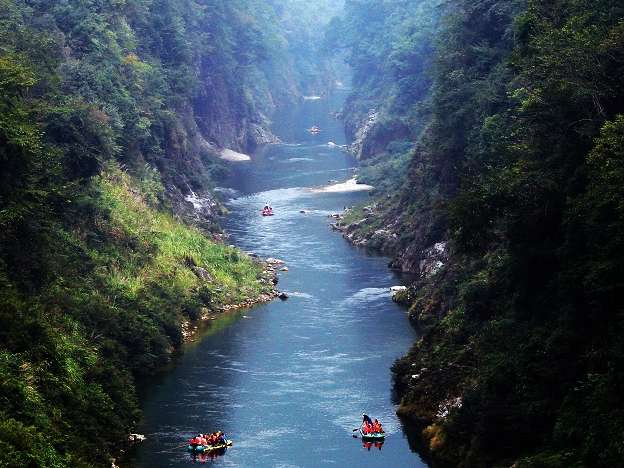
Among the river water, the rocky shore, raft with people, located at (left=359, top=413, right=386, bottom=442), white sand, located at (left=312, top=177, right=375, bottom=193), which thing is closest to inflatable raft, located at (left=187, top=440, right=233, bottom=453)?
the river water

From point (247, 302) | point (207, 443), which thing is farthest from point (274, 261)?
point (207, 443)

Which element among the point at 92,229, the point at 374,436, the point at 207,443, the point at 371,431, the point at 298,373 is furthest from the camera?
the point at 92,229

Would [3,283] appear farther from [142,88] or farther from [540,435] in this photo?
[142,88]

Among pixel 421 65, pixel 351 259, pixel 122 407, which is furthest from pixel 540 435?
pixel 421 65

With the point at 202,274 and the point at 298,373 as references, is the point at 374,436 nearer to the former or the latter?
the point at 298,373

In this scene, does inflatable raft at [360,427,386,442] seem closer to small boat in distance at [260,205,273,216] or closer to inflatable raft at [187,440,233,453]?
inflatable raft at [187,440,233,453]

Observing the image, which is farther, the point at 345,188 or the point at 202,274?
the point at 345,188
